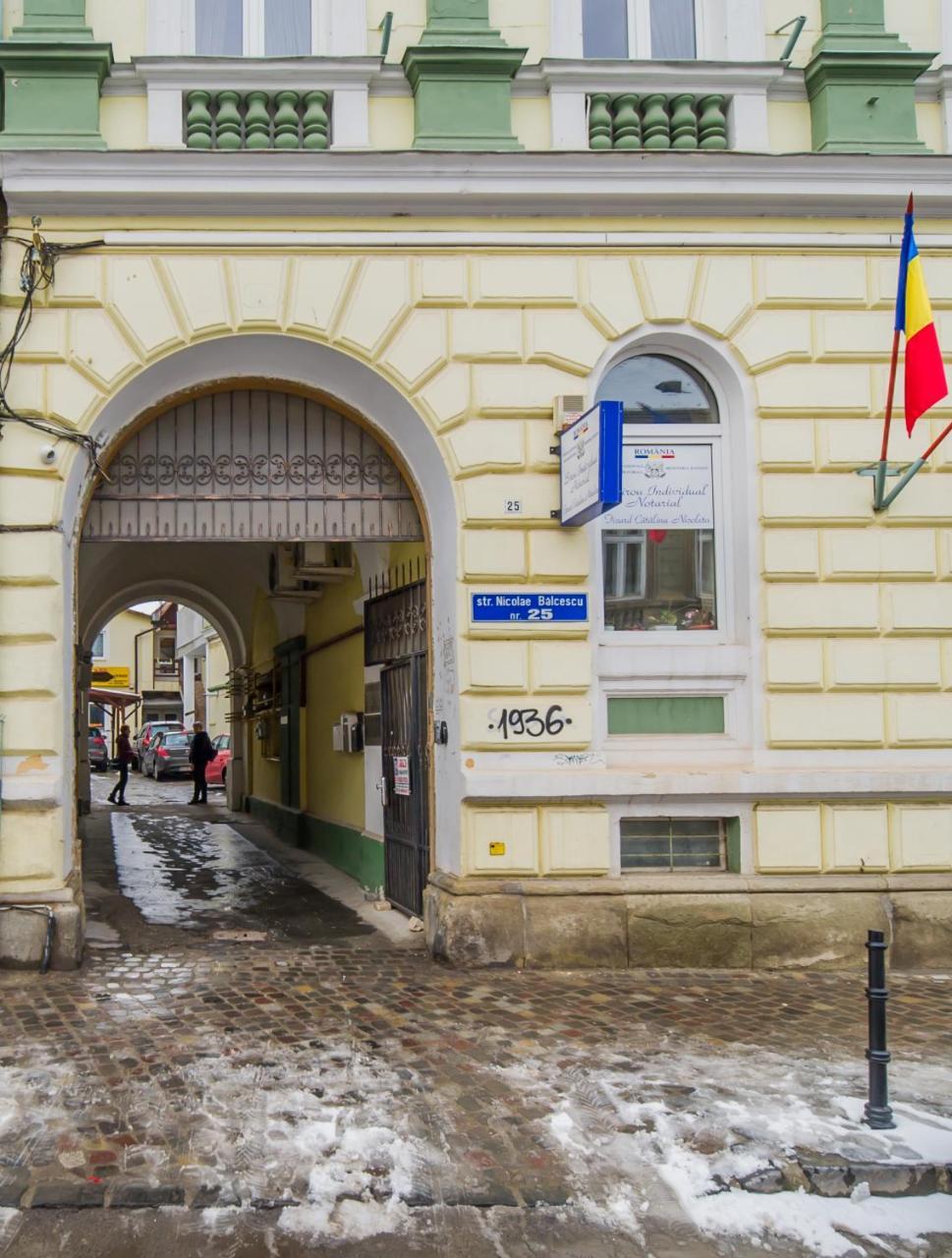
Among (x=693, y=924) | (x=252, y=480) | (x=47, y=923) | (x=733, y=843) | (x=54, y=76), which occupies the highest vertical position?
(x=54, y=76)

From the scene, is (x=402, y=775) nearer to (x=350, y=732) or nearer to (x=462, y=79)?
(x=350, y=732)

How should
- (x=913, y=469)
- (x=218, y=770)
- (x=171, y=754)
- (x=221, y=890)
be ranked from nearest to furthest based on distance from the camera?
(x=913, y=469), (x=221, y=890), (x=218, y=770), (x=171, y=754)

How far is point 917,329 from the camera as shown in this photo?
7016 millimetres

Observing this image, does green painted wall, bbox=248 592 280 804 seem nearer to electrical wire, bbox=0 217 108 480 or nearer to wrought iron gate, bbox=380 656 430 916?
wrought iron gate, bbox=380 656 430 916

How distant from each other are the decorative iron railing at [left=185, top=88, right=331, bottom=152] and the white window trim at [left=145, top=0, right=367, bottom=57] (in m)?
0.41

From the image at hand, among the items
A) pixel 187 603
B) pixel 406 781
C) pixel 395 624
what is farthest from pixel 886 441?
pixel 187 603

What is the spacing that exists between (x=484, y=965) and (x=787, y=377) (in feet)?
15.7

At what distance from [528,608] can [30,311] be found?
4.06 m

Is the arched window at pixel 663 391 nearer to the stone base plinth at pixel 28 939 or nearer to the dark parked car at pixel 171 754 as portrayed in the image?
the stone base plinth at pixel 28 939

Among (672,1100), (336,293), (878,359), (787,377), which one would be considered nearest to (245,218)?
(336,293)

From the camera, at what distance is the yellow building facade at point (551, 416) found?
7551 millimetres

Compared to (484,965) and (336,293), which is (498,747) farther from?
(336,293)

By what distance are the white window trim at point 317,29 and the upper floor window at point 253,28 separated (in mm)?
89

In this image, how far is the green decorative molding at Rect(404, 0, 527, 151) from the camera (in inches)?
309
